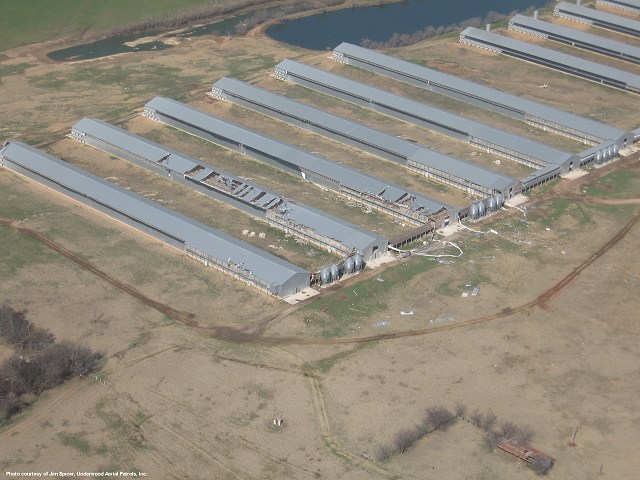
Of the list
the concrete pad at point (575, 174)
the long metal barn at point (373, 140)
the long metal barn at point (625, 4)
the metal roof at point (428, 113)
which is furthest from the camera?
the long metal barn at point (625, 4)

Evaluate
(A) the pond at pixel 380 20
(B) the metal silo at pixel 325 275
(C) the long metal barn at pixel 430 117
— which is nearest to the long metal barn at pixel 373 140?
(C) the long metal barn at pixel 430 117

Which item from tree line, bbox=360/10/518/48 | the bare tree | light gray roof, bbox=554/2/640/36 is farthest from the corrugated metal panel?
light gray roof, bbox=554/2/640/36

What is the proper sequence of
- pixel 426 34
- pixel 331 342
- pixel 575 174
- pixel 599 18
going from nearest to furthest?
1. pixel 331 342
2. pixel 575 174
3. pixel 426 34
4. pixel 599 18

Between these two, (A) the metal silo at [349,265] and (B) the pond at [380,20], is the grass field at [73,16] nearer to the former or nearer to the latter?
(B) the pond at [380,20]

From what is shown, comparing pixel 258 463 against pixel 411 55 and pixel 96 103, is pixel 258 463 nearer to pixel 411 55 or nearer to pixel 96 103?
pixel 96 103

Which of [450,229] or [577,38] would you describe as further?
[577,38]

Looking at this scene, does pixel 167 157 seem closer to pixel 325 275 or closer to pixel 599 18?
pixel 325 275

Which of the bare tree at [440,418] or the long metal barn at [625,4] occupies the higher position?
the long metal barn at [625,4]

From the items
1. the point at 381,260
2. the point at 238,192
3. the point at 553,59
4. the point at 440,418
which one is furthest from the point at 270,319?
the point at 553,59
